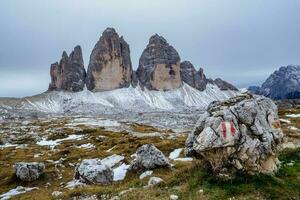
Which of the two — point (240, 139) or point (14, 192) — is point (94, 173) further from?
point (240, 139)

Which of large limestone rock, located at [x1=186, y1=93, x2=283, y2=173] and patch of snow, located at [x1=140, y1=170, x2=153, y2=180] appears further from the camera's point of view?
patch of snow, located at [x1=140, y1=170, x2=153, y2=180]

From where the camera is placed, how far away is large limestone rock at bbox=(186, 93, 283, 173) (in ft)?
75.4

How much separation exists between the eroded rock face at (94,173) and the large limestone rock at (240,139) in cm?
1019

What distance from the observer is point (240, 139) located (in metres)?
23.5

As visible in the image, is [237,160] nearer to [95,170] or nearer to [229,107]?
[229,107]

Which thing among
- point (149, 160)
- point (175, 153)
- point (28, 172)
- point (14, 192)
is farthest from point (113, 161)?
point (14, 192)

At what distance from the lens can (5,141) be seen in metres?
102

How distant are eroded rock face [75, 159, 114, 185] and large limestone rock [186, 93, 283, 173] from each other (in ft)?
33.4

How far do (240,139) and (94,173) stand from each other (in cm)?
1283

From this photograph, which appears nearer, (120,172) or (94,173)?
(94,173)

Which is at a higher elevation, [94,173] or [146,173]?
[94,173]

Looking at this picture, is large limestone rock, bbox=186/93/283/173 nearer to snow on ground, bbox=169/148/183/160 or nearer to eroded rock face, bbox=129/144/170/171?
eroded rock face, bbox=129/144/170/171

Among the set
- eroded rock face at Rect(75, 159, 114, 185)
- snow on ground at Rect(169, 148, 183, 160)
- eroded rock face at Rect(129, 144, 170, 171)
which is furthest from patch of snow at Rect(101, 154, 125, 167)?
eroded rock face at Rect(75, 159, 114, 185)

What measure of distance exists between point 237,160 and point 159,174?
9584 mm
